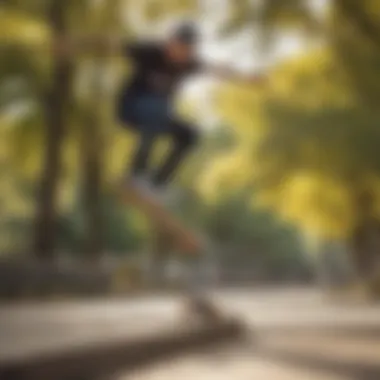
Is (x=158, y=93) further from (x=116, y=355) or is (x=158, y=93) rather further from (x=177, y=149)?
(x=116, y=355)

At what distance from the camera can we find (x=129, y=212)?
4.17ft

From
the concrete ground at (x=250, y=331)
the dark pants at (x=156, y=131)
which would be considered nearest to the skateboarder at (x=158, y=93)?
the dark pants at (x=156, y=131)

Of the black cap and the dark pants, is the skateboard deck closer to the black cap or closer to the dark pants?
the dark pants

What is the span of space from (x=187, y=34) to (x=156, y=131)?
0.15 m

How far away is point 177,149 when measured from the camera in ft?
4.18

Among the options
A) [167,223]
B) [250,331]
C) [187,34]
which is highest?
[187,34]

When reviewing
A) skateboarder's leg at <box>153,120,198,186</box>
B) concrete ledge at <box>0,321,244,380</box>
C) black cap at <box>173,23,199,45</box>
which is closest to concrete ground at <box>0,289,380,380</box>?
concrete ledge at <box>0,321,244,380</box>

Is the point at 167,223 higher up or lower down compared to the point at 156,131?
lower down

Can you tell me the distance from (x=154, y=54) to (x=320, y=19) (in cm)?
26

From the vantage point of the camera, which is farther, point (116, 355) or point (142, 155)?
point (142, 155)

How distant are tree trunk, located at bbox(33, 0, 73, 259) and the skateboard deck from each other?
0.39ft

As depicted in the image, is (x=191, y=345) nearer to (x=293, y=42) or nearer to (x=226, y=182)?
(x=226, y=182)

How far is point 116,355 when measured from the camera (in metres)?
1.16

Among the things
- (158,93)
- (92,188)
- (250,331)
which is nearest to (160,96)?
(158,93)
